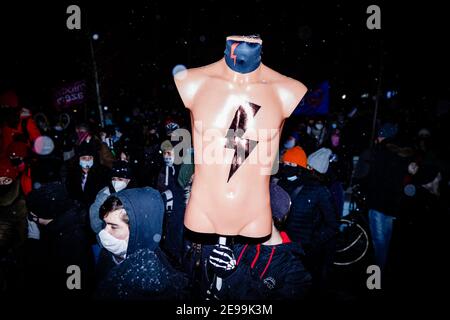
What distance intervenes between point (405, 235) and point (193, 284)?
15.7ft

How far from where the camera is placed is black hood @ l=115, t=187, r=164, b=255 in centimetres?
203

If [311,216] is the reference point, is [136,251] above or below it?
above

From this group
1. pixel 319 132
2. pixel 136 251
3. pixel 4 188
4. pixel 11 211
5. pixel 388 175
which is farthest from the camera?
pixel 319 132

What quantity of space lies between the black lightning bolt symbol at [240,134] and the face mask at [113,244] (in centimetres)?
122

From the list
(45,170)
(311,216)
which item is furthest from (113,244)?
(45,170)

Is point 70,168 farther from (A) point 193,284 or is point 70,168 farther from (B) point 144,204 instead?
(A) point 193,284

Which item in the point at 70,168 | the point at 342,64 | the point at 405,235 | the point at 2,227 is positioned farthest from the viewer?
the point at 342,64

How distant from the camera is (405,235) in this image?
5145 millimetres

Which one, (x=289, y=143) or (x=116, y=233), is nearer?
(x=116, y=233)

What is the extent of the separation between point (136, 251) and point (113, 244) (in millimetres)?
260

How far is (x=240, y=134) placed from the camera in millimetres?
1388

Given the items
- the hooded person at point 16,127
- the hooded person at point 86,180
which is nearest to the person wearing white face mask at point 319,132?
the hooded person at point 86,180

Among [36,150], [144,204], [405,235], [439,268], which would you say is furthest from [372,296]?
[36,150]

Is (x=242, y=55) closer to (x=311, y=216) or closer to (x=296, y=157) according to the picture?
Answer: (x=296, y=157)
